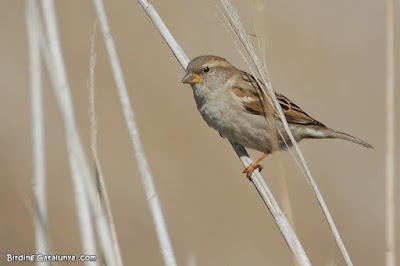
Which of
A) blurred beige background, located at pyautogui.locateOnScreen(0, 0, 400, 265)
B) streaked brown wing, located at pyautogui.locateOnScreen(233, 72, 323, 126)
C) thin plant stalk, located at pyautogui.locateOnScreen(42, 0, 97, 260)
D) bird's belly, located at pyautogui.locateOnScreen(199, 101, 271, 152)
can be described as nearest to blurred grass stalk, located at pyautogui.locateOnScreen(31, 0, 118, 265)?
thin plant stalk, located at pyautogui.locateOnScreen(42, 0, 97, 260)

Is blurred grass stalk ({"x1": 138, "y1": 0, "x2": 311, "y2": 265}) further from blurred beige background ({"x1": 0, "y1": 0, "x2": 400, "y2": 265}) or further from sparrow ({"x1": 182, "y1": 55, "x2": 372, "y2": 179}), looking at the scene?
blurred beige background ({"x1": 0, "y1": 0, "x2": 400, "y2": 265})

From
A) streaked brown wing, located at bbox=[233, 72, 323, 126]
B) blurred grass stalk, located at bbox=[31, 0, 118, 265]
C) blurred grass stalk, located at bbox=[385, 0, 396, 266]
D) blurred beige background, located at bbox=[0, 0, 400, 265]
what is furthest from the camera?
blurred beige background, located at bbox=[0, 0, 400, 265]

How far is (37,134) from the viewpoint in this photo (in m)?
2.92

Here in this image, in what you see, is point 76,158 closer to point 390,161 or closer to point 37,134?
point 37,134

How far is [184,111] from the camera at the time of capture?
32.2 feet

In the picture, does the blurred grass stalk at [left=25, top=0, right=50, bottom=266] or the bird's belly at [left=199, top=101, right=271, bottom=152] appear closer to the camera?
the blurred grass stalk at [left=25, top=0, right=50, bottom=266]

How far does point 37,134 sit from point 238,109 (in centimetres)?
187

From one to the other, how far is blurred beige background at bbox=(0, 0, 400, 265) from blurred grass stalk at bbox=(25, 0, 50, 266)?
5.31 m

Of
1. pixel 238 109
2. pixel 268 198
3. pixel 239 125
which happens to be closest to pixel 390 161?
pixel 268 198

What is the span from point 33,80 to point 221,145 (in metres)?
7.15

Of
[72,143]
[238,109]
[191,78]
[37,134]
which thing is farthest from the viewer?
[238,109]

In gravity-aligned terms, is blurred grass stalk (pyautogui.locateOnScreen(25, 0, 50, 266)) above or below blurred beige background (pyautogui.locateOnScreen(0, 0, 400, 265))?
below

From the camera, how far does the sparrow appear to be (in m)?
4.39

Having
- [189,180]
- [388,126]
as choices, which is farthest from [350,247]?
[388,126]
